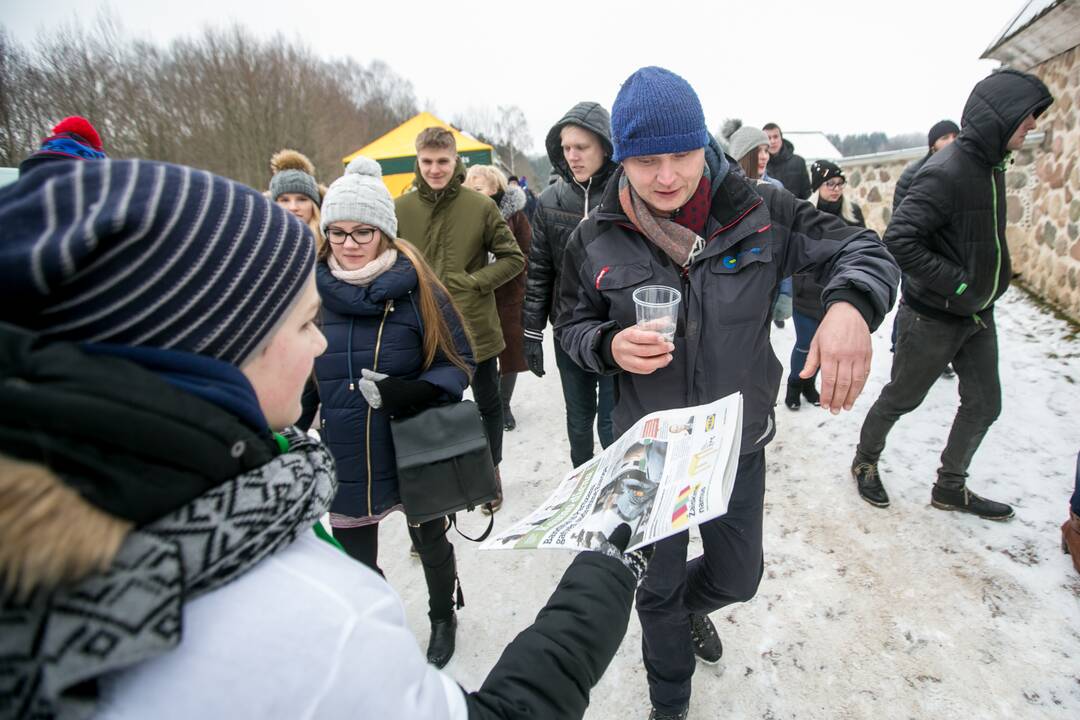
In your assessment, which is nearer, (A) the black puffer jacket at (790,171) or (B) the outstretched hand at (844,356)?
(B) the outstretched hand at (844,356)

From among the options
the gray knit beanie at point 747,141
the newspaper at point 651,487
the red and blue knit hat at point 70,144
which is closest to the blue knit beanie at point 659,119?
the newspaper at point 651,487

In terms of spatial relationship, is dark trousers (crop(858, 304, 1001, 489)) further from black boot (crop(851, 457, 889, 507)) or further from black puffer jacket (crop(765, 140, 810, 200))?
black puffer jacket (crop(765, 140, 810, 200))

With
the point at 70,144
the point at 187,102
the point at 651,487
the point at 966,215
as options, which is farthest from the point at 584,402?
the point at 187,102

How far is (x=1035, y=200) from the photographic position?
17.6ft

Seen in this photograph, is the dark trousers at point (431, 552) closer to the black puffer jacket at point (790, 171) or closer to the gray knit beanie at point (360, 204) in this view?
the gray knit beanie at point (360, 204)

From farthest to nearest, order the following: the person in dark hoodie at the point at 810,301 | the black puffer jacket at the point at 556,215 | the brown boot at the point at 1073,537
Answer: the person in dark hoodie at the point at 810,301, the black puffer jacket at the point at 556,215, the brown boot at the point at 1073,537

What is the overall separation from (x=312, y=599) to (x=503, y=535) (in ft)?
1.94

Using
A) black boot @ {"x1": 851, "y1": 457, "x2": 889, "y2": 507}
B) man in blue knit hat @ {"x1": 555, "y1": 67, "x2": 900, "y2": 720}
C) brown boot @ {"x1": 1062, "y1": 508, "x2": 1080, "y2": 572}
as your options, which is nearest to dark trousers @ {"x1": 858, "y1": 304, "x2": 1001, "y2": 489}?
black boot @ {"x1": 851, "y1": 457, "x2": 889, "y2": 507}

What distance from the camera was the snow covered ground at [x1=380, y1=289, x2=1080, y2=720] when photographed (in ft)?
6.65

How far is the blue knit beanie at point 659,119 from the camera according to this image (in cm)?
163

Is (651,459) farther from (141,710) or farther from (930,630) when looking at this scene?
(930,630)

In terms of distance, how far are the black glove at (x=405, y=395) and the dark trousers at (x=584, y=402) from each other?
1067mm

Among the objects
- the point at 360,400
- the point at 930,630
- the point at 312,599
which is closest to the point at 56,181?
the point at 312,599

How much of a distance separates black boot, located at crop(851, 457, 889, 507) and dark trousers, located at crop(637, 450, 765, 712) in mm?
1569
